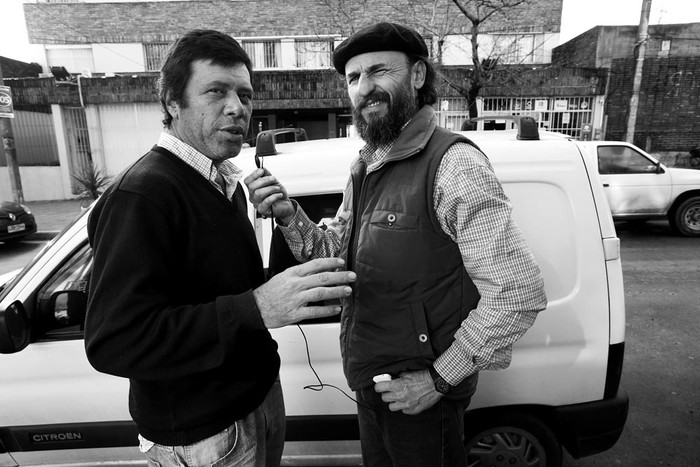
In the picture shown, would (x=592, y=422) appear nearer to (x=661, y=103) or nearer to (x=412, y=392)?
(x=412, y=392)

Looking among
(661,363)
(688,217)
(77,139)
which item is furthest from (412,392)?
(77,139)

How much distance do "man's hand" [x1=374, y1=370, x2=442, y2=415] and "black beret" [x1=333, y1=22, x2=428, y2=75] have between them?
112 cm

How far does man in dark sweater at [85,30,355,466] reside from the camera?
1.18 meters

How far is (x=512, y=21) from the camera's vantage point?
20.5m

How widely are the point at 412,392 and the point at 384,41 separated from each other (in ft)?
3.91

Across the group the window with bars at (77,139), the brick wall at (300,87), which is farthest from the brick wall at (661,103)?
the window with bars at (77,139)

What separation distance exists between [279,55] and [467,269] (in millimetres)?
22294

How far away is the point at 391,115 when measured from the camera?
5.48ft

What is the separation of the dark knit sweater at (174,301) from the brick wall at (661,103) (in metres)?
17.5

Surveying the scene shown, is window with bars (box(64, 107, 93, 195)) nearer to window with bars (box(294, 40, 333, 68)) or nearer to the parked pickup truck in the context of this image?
window with bars (box(294, 40, 333, 68))

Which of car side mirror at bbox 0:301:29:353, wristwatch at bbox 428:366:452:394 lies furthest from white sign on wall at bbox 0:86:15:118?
wristwatch at bbox 428:366:452:394

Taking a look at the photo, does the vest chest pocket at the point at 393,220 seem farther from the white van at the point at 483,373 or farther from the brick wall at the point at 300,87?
the brick wall at the point at 300,87

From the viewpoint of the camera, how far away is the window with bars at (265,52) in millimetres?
21594

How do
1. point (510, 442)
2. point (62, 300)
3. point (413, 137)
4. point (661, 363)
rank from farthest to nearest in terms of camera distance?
point (661, 363) < point (510, 442) < point (62, 300) < point (413, 137)
